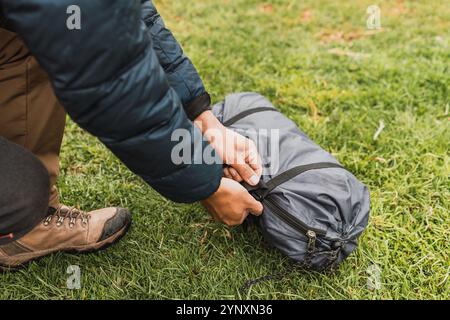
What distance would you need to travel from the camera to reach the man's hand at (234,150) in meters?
2.01

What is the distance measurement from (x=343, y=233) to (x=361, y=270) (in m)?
0.22

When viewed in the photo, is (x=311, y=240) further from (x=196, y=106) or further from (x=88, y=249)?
(x=88, y=249)

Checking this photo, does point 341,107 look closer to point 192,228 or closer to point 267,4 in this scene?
point 192,228

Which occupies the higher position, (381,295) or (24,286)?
(24,286)

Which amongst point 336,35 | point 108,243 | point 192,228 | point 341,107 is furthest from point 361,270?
point 336,35

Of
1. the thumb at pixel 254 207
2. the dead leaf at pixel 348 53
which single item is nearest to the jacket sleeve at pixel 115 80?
the thumb at pixel 254 207

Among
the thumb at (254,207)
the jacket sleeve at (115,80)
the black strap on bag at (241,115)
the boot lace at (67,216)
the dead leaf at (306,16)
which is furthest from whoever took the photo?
the dead leaf at (306,16)

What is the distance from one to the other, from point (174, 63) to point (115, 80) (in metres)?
0.80

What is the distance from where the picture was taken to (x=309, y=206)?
1981 millimetres

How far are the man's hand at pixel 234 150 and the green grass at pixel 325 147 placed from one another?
0.32 metres

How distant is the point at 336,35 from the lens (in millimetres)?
4043

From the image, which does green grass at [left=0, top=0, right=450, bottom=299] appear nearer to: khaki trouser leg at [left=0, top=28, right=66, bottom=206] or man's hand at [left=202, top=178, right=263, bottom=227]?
man's hand at [left=202, top=178, right=263, bottom=227]

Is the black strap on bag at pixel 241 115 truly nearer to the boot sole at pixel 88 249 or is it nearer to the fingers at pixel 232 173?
the fingers at pixel 232 173

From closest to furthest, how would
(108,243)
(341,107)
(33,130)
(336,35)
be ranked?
(33,130) < (108,243) < (341,107) < (336,35)
